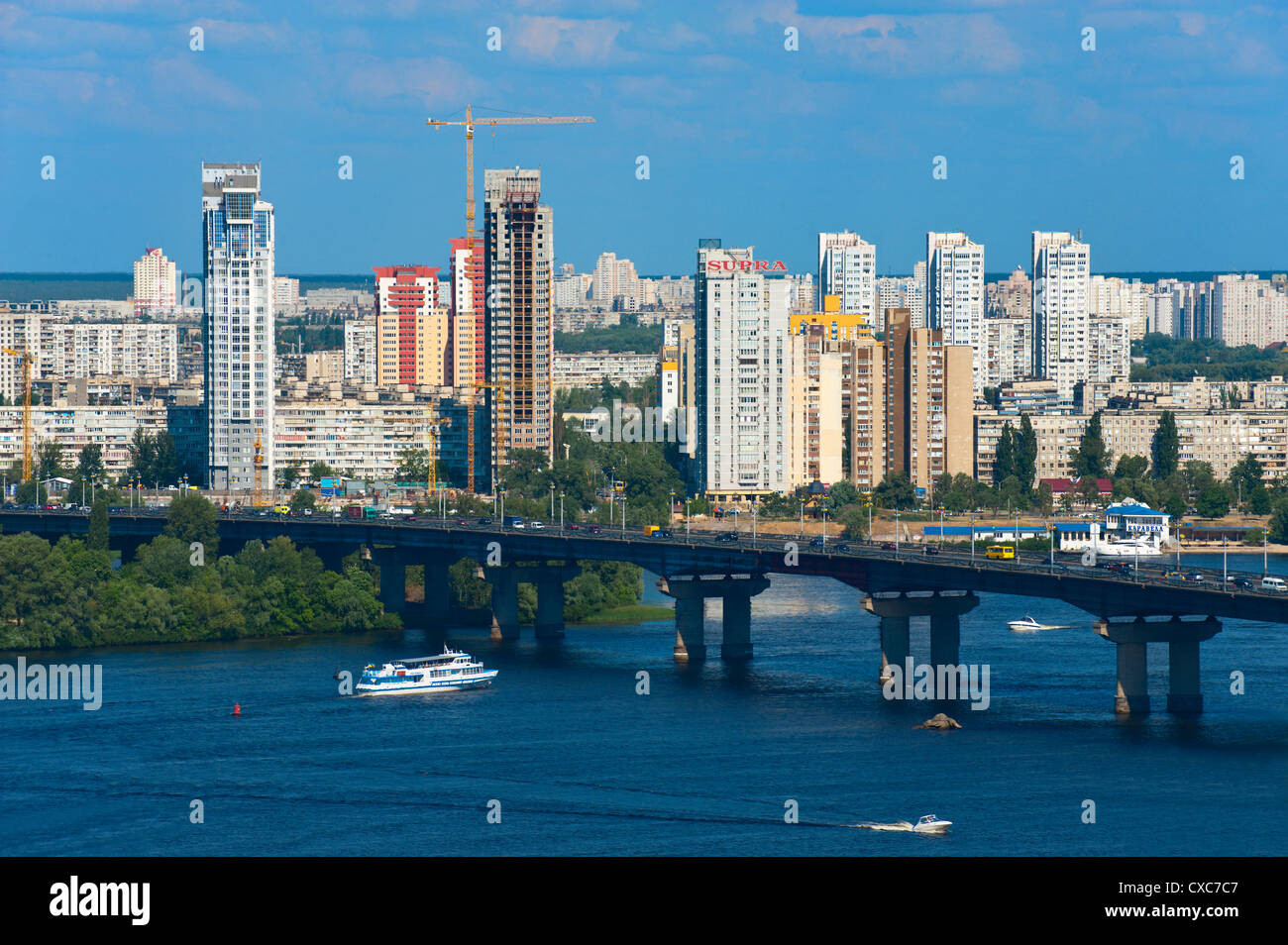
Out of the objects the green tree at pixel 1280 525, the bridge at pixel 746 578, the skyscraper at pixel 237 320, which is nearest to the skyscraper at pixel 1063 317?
the green tree at pixel 1280 525

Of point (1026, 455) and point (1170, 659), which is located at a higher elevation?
point (1026, 455)

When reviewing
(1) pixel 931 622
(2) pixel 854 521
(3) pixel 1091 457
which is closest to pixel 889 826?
(1) pixel 931 622

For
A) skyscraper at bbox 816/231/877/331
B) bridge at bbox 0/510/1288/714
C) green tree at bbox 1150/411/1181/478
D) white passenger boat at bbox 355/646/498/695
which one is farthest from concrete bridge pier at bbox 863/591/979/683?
skyscraper at bbox 816/231/877/331

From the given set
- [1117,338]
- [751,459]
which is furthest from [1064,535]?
[1117,338]

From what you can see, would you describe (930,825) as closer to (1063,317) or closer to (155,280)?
(1063,317)

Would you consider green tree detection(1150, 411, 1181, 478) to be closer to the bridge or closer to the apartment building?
the apartment building

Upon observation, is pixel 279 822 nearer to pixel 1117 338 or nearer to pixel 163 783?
pixel 163 783
